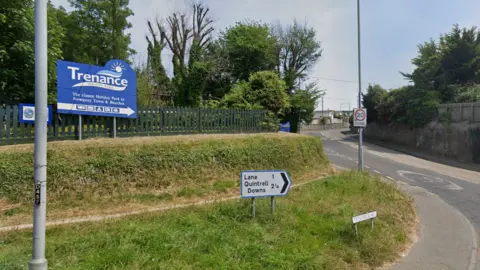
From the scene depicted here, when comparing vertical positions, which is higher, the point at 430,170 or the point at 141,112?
the point at 141,112

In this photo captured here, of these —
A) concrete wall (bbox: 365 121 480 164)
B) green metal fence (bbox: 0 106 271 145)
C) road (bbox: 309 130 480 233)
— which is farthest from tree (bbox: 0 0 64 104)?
concrete wall (bbox: 365 121 480 164)

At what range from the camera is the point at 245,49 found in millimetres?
30359

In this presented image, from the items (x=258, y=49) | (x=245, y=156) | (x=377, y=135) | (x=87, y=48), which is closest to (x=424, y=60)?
(x=377, y=135)

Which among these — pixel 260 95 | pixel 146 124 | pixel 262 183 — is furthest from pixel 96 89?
pixel 260 95

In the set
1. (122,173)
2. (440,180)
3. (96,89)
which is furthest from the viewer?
(440,180)

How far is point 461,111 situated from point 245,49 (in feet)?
65.7

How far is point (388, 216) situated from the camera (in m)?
7.85

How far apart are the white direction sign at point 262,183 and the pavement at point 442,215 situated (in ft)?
8.16

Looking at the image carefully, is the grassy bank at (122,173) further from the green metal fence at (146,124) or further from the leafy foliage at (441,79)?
the leafy foliage at (441,79)

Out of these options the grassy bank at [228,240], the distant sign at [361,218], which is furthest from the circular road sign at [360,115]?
the distant sign at [361,218]

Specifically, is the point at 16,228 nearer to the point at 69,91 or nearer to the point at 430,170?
the point at 69,91

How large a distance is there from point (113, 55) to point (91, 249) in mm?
26294

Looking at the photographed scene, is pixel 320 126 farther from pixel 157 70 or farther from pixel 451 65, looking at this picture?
pixel 157 70

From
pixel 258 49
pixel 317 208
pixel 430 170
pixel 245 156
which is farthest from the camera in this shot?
pixel 258 49
